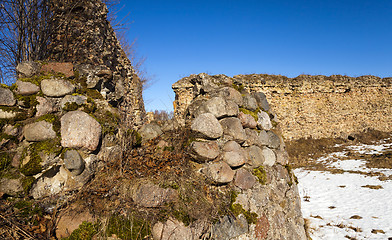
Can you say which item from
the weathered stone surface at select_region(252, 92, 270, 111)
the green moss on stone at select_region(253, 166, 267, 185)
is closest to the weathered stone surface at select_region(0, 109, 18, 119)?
the green moss on stone at select_region(253, 166, 267, 185)

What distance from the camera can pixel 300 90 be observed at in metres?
16.6

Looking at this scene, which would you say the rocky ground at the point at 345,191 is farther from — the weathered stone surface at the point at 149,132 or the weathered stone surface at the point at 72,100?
the weathered stone surface at the point at 72,100

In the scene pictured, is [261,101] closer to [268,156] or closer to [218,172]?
[268,156]

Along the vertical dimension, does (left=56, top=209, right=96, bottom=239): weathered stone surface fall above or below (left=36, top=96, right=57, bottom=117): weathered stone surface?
below

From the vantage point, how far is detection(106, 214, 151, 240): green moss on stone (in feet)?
7.27

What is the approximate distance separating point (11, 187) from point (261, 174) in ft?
10.0

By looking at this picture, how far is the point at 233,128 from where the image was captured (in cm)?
326

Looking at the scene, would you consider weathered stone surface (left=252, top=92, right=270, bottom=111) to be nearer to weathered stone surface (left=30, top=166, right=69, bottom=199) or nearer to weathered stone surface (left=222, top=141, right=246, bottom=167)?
weathered stone surface (left=222, top=141, right=246, bottom=167)

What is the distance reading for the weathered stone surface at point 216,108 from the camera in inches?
128

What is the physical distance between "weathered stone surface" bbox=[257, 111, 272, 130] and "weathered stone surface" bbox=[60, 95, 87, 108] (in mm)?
2704

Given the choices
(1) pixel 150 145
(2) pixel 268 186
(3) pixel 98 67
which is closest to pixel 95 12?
(3) pixel 98 67

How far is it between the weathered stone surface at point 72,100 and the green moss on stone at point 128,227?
1476 mm

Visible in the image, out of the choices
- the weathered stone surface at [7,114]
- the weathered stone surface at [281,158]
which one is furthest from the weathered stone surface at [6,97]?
the weathered stone surface at [281,158]

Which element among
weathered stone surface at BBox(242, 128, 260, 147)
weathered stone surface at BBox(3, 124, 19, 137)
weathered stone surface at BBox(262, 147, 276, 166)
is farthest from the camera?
weathered stone surface at BBox(262, 147, 276, 166)
